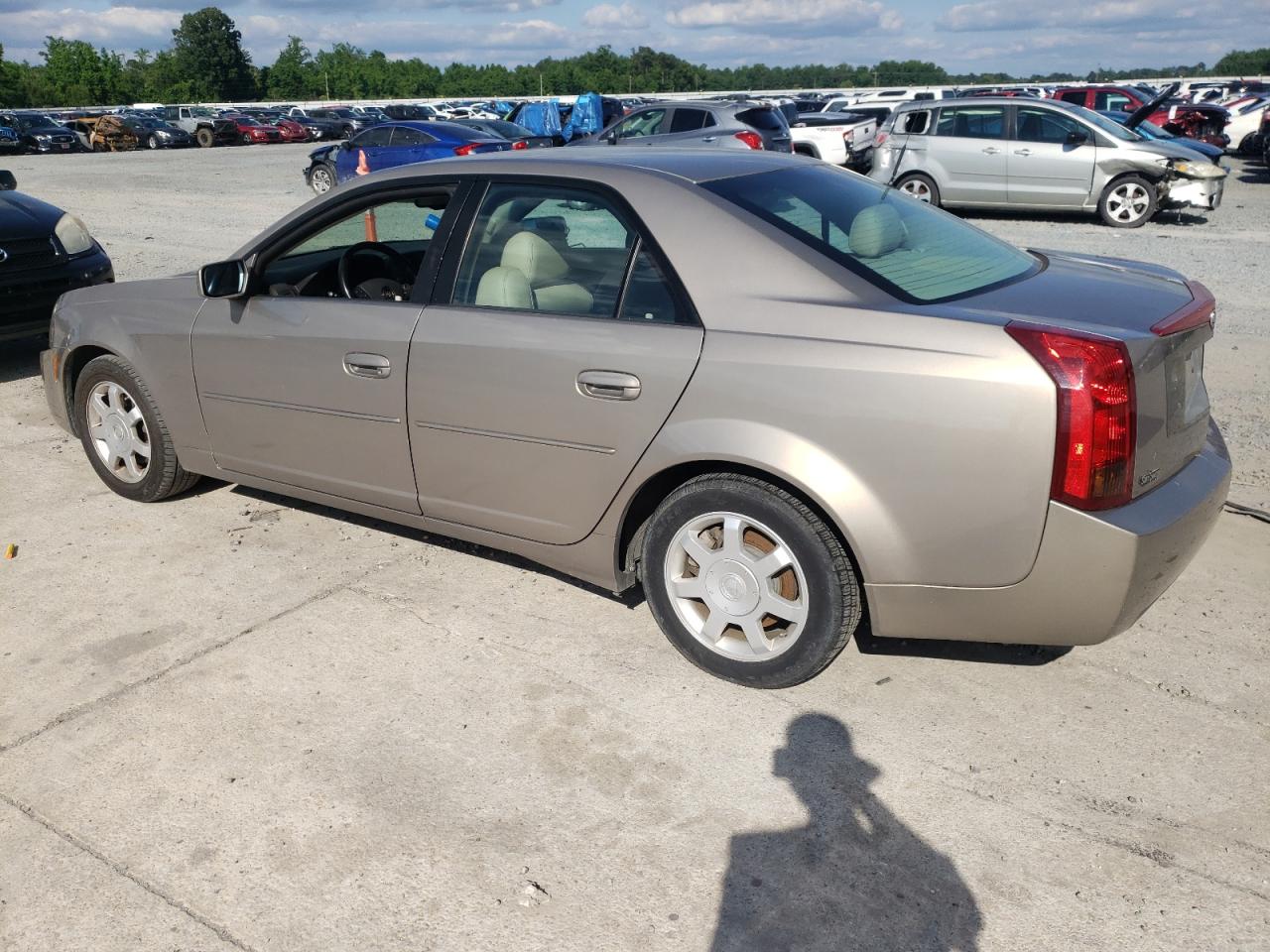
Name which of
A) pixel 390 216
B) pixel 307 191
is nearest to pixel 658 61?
pixel 307 191

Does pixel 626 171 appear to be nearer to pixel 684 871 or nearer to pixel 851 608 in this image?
pixel 851 608

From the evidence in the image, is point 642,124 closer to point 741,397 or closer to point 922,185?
point 922,185

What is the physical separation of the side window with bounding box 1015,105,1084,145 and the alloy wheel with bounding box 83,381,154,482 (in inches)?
511

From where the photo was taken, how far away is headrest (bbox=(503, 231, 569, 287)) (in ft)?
12.5

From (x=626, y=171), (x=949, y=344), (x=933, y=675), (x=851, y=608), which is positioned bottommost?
(x=933, y=675)

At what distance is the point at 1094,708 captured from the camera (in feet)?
11.2

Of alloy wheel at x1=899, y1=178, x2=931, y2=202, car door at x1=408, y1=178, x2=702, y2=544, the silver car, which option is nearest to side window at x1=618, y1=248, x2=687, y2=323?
car door at x1=408, y1=178, x2=702, y2=544

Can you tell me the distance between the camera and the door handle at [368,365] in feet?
13.2

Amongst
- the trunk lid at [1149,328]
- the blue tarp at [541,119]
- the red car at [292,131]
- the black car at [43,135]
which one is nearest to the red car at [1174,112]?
the blue tarp at [541,119]

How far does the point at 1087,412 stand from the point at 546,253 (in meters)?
1.88

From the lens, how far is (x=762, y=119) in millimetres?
19891

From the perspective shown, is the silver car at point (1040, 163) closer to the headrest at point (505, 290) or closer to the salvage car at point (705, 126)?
the salvage car at point (705, 126)

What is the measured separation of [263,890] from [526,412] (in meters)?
1.67

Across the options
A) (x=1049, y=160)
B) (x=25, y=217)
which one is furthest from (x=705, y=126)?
(x=25, y=217)
